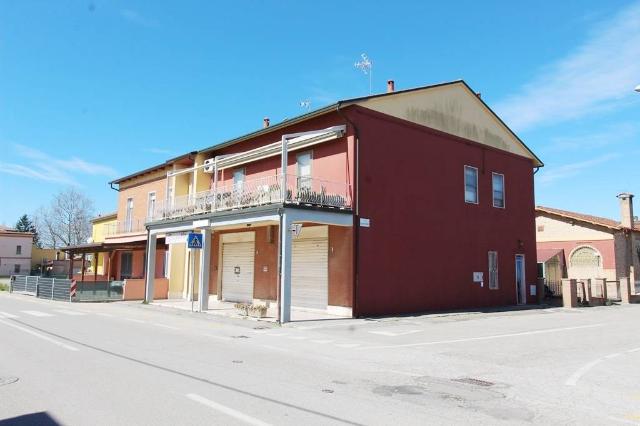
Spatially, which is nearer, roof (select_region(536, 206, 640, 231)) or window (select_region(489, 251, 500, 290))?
window (select_region(489, 251, 500, 290))

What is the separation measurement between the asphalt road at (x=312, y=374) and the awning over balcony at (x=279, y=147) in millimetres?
7150

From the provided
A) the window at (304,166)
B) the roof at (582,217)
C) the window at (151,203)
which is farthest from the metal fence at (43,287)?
the roof at (582,217)

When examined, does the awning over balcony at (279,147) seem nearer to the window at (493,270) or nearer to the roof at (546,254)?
the window at (493,270)

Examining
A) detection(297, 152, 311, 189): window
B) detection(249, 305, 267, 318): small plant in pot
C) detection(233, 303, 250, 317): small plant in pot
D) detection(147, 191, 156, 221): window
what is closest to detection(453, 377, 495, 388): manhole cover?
detection(249, 305, 267, 318): small plant in pot

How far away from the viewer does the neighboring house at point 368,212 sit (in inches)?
721

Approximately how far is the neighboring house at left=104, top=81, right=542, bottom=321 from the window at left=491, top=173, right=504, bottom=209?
81mm

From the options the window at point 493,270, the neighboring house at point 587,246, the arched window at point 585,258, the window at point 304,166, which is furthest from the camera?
the arched window at point 585,258

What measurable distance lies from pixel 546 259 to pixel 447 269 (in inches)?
594

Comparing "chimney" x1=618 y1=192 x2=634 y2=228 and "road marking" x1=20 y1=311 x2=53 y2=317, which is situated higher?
"chimney" x1=618 y1=192 x2=634 y2=228

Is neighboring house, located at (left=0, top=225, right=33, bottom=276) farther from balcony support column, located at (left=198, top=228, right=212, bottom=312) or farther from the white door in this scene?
balcony support column, located at (left=198, top=228, right=212, bottom=312)

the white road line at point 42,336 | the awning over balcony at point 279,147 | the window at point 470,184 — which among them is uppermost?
the awning over balcony at point 279,147

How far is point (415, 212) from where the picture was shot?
68.1 ft

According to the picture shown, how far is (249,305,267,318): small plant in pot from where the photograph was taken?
1769 cm

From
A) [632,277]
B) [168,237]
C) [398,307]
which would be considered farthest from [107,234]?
[632,277]
